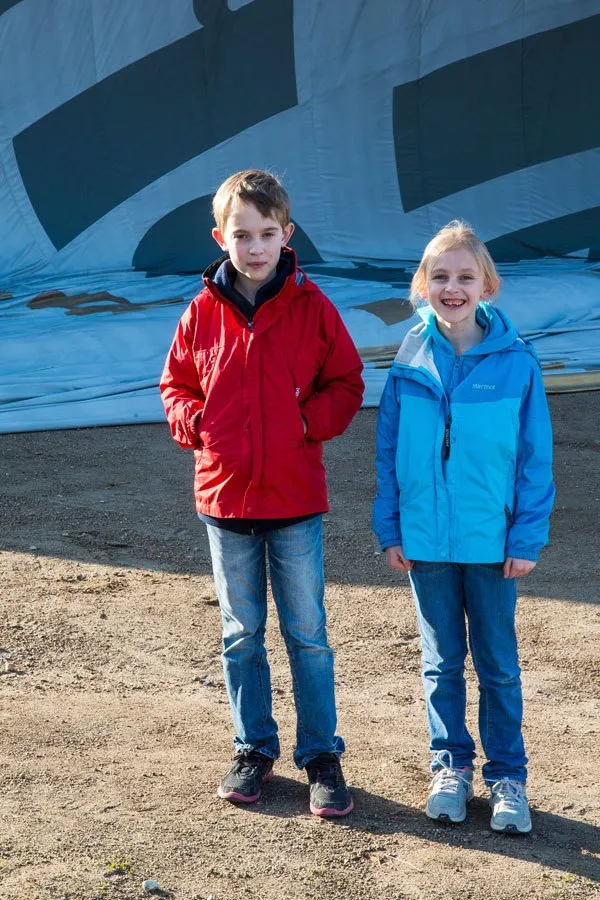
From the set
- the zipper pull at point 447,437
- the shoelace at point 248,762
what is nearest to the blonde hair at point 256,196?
the zipper pull at point 447,437

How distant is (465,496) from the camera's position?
2.39 m

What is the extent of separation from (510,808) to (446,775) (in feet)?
0.50

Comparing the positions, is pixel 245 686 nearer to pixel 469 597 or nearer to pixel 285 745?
pixel 285 745

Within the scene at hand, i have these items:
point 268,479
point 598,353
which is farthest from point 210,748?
point 598,353

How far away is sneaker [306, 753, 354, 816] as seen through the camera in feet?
8.08

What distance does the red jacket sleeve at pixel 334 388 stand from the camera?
2486 mm

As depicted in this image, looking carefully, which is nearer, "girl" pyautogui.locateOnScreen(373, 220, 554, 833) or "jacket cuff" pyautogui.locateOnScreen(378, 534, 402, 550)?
"girl" pyautogui.locateOnScreen(373, 220, 554, 833)

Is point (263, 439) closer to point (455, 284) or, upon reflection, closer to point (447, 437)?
point (447, 437)

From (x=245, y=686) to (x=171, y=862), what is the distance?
0.41 metres

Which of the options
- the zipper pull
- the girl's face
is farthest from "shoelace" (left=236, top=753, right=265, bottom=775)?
the girl's face

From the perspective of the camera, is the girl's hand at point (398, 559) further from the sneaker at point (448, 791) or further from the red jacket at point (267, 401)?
the sneaker at point (448, 791)

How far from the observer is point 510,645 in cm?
242

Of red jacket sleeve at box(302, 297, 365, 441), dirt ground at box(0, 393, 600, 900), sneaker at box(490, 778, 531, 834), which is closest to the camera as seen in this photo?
dirt ground at box(0, 393, 600, 900)

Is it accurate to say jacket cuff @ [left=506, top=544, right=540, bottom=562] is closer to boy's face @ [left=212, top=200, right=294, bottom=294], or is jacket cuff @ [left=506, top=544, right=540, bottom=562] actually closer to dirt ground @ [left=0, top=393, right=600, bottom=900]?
dirt ground @ [left=0, top=393, right=600, bottom=900]
